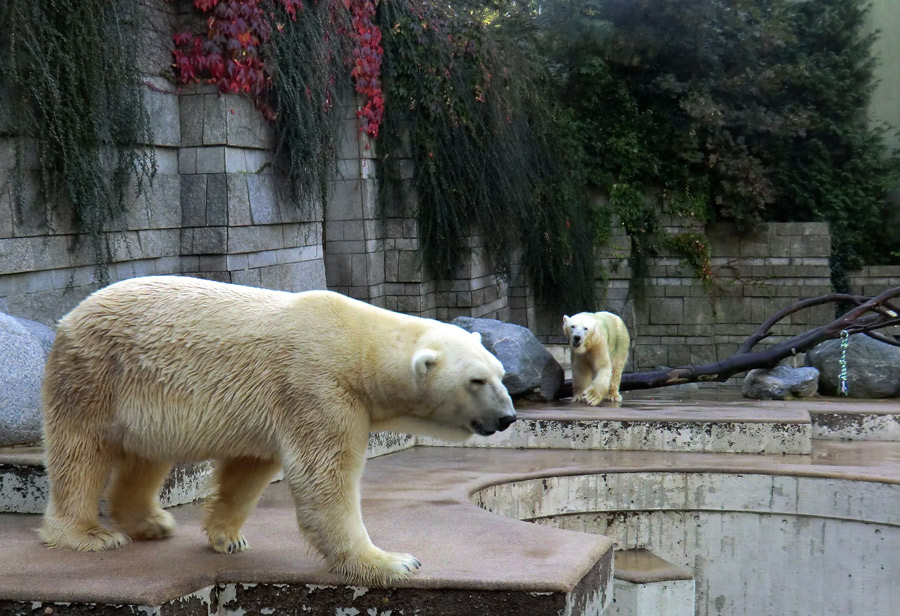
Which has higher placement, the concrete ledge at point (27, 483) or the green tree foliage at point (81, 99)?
the green tree foliage at point (81, 99)

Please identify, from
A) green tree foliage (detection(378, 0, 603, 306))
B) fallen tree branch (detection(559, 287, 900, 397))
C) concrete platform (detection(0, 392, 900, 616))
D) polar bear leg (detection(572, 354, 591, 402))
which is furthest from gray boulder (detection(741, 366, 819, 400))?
concrete platform (detection(0, 392, 900, 616))

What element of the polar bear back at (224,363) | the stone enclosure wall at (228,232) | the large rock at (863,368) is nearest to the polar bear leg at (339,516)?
the polar bear back at (224,363)

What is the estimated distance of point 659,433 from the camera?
6277 mm

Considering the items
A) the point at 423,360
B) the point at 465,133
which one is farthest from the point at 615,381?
the point at 423,360

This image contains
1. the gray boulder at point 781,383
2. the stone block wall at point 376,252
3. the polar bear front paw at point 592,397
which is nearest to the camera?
the polar bear front paw at point 592,397

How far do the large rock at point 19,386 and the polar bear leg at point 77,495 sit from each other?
39.0 inches

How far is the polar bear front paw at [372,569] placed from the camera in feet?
9.04

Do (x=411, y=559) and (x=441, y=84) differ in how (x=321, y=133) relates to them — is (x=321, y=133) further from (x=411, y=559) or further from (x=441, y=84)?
(x=411, y=559)

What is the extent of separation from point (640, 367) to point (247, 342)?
11.3m

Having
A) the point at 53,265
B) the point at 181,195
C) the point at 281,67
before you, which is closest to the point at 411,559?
the point at 53,265

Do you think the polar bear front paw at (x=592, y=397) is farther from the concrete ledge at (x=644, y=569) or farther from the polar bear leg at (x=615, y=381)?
the concrete ledge at (x=644, y=569)

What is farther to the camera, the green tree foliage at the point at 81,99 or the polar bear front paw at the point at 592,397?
the polar bear front paw at the point at 592,397

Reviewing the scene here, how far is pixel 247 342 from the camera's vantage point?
2801 millimetres

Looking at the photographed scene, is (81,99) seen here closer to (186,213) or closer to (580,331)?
(186,213)
